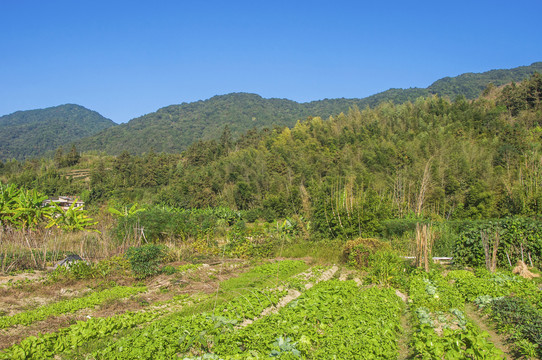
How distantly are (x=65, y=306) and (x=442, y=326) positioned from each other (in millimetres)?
6820

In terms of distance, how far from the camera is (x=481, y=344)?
4496 millimetres

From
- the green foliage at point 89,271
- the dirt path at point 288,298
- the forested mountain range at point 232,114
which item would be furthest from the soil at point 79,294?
the forested mountain range at point 232,114

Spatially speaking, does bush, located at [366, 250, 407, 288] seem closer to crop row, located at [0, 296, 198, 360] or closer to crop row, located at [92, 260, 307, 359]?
crop row, located at [92, 260, 307, 359]

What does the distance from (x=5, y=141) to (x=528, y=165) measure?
15834 cm

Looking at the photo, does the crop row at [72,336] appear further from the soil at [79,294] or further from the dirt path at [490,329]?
the dirt path at [490,329]

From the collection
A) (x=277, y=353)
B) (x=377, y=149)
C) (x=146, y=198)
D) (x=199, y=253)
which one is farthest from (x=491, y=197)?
(x=146, y=198)

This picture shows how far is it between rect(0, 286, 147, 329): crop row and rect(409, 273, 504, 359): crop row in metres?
6.03

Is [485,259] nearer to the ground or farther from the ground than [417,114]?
nearer to the ground

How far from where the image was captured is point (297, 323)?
586cm

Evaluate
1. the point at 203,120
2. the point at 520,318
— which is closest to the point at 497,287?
the point at 520,318

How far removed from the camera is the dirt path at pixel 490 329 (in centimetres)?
556

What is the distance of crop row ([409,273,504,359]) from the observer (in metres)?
4.57

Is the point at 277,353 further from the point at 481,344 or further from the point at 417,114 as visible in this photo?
the point at 417,114

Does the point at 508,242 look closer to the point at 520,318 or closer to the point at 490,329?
the point at 490,329
